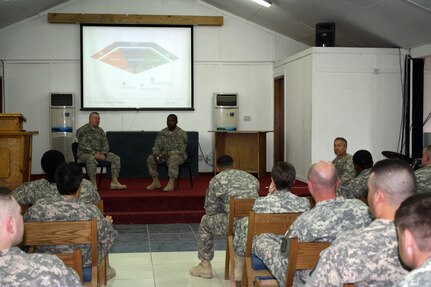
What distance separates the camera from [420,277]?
5.28 feet

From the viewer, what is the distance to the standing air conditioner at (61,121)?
436 inches

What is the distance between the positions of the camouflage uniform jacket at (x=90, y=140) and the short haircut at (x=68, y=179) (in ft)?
16.6

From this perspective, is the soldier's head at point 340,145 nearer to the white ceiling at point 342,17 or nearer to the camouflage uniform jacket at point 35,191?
the white ceiling at point 342,17

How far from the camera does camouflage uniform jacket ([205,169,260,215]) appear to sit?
512cm

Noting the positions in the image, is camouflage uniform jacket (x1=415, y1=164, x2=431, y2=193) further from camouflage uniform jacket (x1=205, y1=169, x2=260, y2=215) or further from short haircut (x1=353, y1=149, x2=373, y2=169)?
camouflage uniform jacket (x1=205, y1=169, x2=260, y2=215)

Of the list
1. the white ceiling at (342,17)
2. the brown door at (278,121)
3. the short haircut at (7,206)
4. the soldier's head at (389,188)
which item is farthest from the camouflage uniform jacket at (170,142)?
the short haircut at (7,206)

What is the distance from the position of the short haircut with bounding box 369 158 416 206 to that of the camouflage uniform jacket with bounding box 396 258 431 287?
850 millimetres

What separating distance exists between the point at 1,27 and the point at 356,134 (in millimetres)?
6696

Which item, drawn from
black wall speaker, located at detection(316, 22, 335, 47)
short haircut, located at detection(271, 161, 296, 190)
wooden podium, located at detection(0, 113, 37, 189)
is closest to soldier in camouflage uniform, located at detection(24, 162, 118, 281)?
short haircut, located at detection(271, 161, 296, 190)

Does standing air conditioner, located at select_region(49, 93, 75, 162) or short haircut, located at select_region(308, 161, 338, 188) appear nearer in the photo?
short haircut, located at select_region(308, 161, 338, 188)

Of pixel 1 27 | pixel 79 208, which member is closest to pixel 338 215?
pixel 79 208

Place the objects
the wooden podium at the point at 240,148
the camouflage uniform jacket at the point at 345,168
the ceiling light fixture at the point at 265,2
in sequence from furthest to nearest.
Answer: the wooden podium at the point at 240,148 < the ceiling light fixture at the point at 265,2 < the camouflage uniform jacket at the point at 345,168

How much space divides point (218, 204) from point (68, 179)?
1.71 m

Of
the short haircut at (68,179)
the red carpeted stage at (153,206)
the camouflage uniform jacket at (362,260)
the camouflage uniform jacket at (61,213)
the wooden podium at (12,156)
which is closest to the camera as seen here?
the camouflage uniform jacket at (362,260)
